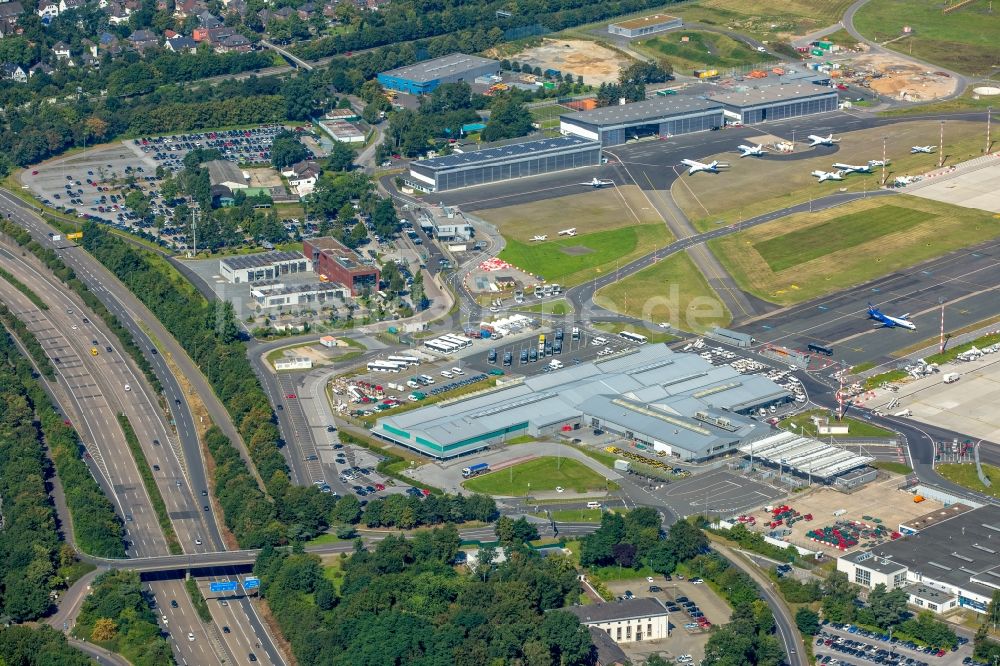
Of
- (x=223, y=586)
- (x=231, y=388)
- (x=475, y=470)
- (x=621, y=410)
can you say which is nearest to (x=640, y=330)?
(x=621, y=410)

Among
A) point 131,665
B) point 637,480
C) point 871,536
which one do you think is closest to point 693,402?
point 637,480

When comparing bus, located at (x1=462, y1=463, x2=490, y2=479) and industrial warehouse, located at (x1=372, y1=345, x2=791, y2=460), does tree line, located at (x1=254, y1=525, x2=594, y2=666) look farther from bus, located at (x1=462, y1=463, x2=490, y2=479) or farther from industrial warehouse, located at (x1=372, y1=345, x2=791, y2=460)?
industrial warehouse, located at (x1=372, y1=345, x2=791, y2=460)

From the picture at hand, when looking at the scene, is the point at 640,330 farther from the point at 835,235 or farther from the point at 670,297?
the point at 835,235

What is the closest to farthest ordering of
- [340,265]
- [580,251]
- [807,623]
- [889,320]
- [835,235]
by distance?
[807,623], [889,320], [340,265], [580,251], [835,235]

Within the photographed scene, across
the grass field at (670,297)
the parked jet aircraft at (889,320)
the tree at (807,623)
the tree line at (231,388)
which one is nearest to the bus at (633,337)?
the grass field at (670,297)

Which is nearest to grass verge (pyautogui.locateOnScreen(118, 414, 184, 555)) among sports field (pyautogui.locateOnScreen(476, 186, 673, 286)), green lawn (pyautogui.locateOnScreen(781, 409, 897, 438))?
sports field (pyautogui.locateOnScreen(476, 186, 673, 286))

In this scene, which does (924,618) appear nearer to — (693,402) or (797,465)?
(797,465)
